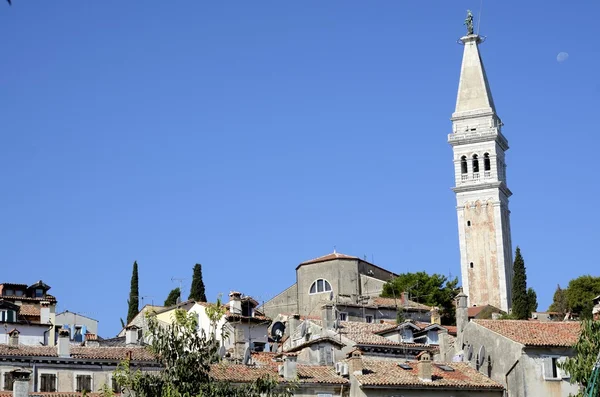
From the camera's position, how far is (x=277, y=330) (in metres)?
82.1

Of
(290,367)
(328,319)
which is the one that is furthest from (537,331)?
(328,319)

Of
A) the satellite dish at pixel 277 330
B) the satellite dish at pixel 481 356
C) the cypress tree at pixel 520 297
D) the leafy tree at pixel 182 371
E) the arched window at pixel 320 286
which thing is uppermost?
the arched window at pixel 320 286

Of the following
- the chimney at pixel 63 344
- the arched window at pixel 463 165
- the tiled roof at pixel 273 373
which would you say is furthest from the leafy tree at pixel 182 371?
the arched window at pixel 463 165

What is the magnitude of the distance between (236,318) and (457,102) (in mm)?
57585

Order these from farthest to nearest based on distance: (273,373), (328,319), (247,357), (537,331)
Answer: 1. (328,319)
2. (537,331)
3. (247,357)
4. (273,373)

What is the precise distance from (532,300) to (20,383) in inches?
2100

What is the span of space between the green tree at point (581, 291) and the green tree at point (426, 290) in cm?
852

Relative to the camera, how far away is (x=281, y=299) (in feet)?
327

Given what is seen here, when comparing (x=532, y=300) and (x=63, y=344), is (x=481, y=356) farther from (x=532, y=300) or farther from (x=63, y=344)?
(x=532, y=300)

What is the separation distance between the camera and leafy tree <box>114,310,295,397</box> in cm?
3869

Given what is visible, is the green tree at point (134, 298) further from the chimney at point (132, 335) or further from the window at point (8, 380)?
the window at point (8, 380)

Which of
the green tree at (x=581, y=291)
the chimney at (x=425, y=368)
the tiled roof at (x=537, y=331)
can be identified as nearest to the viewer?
the chimney at (x=425, y=368)

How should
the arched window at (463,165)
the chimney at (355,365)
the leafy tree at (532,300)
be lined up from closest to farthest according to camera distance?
the chimney at (355,365) < the leafy tree at (532,300) < the arched window at (463,165)

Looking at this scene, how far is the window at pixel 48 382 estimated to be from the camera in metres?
51.4
